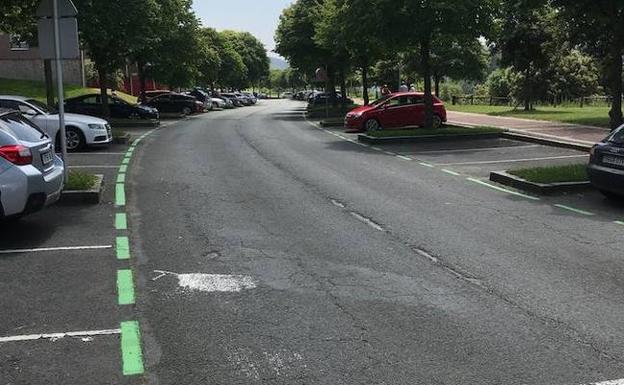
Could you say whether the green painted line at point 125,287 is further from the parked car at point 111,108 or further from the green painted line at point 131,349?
the parked car at point 111,108

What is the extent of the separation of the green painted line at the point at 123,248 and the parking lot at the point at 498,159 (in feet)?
19.9

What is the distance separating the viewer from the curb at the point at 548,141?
17.3 m

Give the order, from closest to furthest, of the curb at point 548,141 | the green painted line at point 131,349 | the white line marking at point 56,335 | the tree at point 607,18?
1. the green painted line at point 131,349
2. the white line marking at point 56,335
3. the tree at point 607,18
4. the curb at point 548,141

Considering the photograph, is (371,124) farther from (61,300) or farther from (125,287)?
(61,300)

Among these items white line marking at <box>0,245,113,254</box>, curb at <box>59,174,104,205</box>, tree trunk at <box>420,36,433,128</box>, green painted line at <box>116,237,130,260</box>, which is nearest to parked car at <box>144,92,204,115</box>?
tree trunk at <box>420,36,433,128</box>

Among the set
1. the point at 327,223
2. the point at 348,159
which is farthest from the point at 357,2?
the point at 327,223

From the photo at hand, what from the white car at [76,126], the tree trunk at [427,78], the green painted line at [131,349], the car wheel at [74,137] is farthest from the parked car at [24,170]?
the tree trunk at [427,78]

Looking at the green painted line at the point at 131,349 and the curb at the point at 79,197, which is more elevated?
the curb at the point at 79,197

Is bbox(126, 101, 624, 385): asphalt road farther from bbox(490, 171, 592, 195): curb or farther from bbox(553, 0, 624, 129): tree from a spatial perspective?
bbox(553, 0, 624, 129): tree

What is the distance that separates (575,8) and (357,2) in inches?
329


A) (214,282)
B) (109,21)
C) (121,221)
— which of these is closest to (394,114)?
(109,21)

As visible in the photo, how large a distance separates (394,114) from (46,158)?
17.5 m

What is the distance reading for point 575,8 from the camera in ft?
43.3

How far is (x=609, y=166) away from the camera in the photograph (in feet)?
32.5
